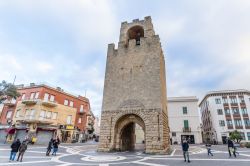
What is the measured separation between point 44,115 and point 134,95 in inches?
793

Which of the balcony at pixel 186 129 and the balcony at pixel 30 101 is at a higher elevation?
the balcony at pixel 30 101

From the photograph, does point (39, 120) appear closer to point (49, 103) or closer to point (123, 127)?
point (49, 103)

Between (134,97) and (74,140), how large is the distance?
73.1 ft

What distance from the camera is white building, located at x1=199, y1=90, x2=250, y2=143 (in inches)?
1661

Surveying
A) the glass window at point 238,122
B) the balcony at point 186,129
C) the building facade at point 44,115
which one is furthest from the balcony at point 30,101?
the glass window at point 238,122

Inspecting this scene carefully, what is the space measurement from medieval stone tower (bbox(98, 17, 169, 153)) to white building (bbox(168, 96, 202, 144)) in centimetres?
2190

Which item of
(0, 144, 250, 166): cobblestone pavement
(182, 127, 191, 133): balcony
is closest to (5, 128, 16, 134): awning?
(0, 144, 250, 166): cobblestone pavement

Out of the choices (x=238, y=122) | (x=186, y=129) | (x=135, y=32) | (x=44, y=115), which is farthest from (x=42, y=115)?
(x=238, y=122)

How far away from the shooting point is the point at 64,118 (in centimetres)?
3434

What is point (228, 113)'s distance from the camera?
144ft

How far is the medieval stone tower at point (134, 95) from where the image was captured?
17406 millimetres

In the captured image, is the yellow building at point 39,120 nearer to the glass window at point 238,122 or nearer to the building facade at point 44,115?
the building facade at point 44,115

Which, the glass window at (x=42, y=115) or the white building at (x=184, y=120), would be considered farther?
the white building at (x=184, y=120)

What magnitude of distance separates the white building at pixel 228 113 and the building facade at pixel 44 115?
1414 inches
